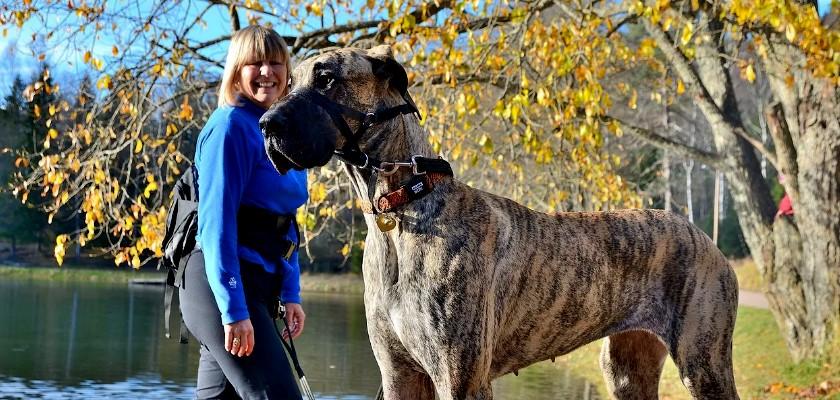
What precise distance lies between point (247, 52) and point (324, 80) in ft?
1.89

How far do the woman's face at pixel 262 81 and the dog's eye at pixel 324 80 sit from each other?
0.50 meters

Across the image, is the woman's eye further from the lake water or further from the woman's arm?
the lake water

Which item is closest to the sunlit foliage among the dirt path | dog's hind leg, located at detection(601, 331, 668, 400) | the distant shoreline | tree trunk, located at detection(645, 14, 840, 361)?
tree trunk, located at detection(645, 14, 840, 361)

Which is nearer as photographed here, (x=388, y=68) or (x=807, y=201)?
(x=388, y=68)

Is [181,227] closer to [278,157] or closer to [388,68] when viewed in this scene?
[278,157]

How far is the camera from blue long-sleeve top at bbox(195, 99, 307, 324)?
3.59 m

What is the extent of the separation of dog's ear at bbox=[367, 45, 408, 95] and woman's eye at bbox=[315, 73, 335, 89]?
0.56ft

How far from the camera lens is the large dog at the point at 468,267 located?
3611 millimetres

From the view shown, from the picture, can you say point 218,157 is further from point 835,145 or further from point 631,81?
point 631,81

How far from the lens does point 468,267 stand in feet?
12.1

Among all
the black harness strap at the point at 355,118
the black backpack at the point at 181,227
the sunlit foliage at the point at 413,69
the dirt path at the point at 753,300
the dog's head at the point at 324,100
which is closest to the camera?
the dog's head at the point at 324,100

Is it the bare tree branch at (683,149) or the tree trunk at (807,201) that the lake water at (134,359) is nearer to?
the tree trunk at (807,201)

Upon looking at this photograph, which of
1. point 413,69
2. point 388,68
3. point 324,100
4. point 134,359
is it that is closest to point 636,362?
point 388,68

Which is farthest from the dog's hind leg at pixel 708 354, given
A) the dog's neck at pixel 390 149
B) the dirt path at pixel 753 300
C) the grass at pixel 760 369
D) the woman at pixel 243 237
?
the dirt path at pixel 753 300
